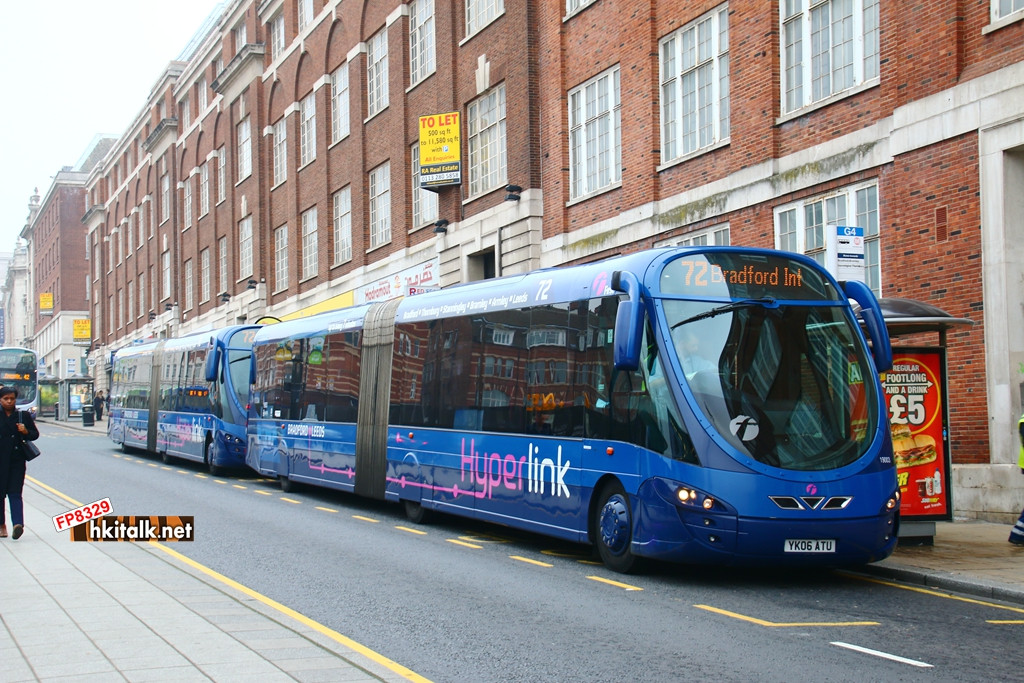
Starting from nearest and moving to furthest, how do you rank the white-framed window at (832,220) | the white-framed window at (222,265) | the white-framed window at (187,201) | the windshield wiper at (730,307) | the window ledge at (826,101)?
the windshield wiper at (730,307) → the white-framed window at (832,220) → the window ledge at (826,101) → the white-framed window at (222,265) → the white-framed window at (187,201)

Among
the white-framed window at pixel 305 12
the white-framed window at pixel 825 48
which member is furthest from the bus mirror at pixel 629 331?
the white-framed window at pixel 305 12

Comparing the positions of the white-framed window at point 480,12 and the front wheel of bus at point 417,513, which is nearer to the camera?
the front wheel of bus at point 417,513

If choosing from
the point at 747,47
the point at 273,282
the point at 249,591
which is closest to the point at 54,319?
the point at 273,282

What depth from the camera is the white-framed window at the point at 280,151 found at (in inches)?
1721

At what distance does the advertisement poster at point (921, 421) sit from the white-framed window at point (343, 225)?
88.3ft

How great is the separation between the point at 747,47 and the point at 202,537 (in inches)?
474

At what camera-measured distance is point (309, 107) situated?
137 ft

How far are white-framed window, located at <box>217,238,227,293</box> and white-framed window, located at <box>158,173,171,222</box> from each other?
436 inches

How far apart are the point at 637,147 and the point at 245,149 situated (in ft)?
96.6

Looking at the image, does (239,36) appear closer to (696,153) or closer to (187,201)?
(187,201)

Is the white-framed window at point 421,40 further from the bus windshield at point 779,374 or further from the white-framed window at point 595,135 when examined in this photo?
the bus windshield at point 779,374

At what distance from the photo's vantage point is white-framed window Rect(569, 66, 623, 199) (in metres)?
23.8

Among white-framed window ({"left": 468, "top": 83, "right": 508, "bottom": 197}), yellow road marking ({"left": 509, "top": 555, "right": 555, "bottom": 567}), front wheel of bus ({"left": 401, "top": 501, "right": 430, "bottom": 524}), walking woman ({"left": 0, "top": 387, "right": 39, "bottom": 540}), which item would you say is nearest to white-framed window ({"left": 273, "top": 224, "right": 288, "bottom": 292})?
white-framed window ({"left": 468, "top": 83, "right": 508, "bottom": 197})

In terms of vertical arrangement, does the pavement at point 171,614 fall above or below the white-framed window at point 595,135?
below
